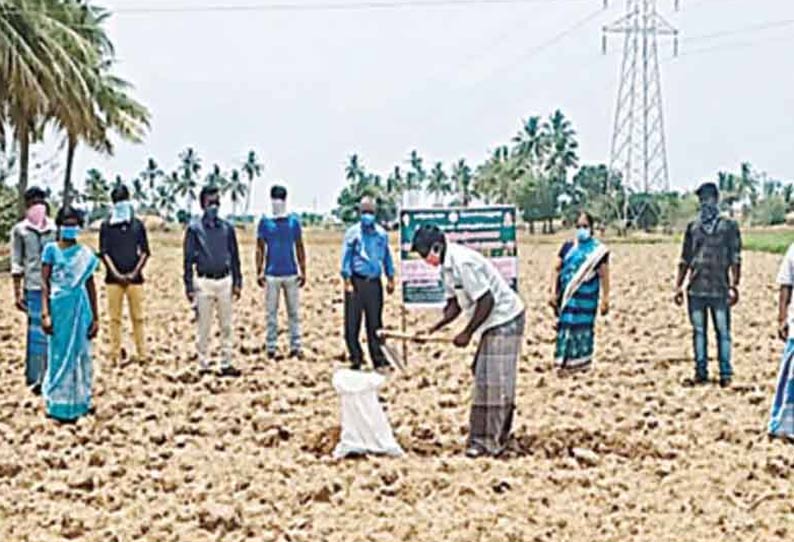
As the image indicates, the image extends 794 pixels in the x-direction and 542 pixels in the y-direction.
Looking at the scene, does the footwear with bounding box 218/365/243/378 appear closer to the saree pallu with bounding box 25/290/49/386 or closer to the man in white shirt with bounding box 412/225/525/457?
the saree pallu with bounding box 25/290/49/386

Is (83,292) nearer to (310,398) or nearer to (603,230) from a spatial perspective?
(310,398)

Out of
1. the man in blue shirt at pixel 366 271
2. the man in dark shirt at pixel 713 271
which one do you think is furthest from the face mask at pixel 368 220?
the man in dark shirt at pixel 713 271

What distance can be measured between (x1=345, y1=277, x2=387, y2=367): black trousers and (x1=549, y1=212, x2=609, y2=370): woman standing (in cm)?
152

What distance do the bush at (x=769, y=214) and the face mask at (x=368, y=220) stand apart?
73.7 m

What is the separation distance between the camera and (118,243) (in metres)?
10.8

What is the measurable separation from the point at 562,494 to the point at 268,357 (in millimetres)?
5671

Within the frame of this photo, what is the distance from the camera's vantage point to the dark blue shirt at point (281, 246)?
37.1ft

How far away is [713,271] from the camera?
31.4ft

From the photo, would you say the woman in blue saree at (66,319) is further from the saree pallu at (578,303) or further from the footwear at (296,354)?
the saree pallu at (578,303)

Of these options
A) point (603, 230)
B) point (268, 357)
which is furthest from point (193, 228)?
point (603, 230)

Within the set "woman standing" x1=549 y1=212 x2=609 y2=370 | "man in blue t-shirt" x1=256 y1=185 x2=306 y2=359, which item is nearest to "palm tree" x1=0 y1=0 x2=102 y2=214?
"man in blue t-shirt" x1=256 y1=185 x2=306 y2=359

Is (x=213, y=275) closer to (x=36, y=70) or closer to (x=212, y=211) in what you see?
(x=212, y=211)

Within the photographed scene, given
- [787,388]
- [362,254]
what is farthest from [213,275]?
[787,388]

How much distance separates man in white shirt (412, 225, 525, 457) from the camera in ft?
22.7
